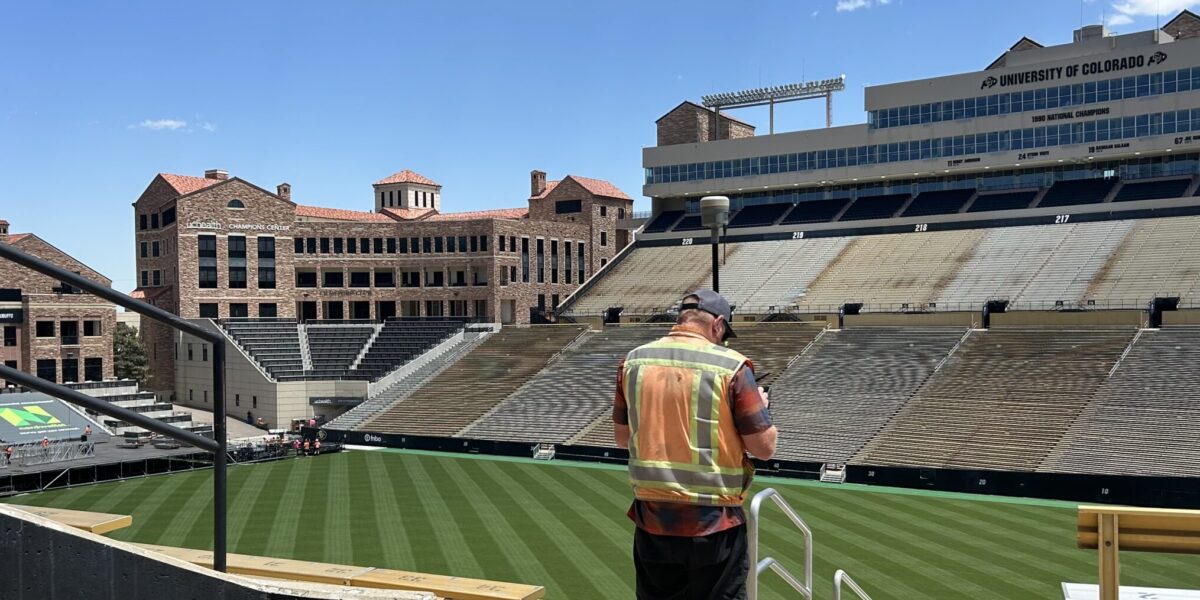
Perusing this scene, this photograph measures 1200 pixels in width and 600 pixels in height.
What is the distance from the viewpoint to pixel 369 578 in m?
6.77

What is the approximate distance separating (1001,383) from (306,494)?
25433mm

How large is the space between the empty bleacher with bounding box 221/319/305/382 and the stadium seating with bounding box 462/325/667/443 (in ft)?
50.0

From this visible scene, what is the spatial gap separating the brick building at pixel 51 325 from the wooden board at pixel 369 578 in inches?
1738

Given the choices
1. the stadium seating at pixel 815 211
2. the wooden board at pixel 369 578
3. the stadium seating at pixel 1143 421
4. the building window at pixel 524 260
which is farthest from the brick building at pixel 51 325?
the wooden board at pixel 369 578

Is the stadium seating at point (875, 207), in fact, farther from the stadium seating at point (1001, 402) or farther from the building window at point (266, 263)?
the building window at point (266, 263)

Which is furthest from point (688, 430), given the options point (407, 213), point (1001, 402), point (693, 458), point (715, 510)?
point (407, 213)

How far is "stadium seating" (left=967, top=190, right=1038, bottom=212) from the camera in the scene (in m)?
54.9

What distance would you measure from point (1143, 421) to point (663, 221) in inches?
1602

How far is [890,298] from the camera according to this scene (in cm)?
4928

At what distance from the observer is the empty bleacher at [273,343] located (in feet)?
174

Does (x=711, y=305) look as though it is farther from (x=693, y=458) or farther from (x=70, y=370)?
(x=70, y=370)

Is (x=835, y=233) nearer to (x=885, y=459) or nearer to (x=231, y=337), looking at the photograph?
(x=885, y=459)

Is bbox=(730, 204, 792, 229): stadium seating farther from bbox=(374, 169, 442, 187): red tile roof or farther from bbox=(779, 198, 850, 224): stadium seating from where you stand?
bbox=(374, 169, 442, 187): red tile roof

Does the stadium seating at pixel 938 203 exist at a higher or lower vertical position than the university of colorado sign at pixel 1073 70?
lower
